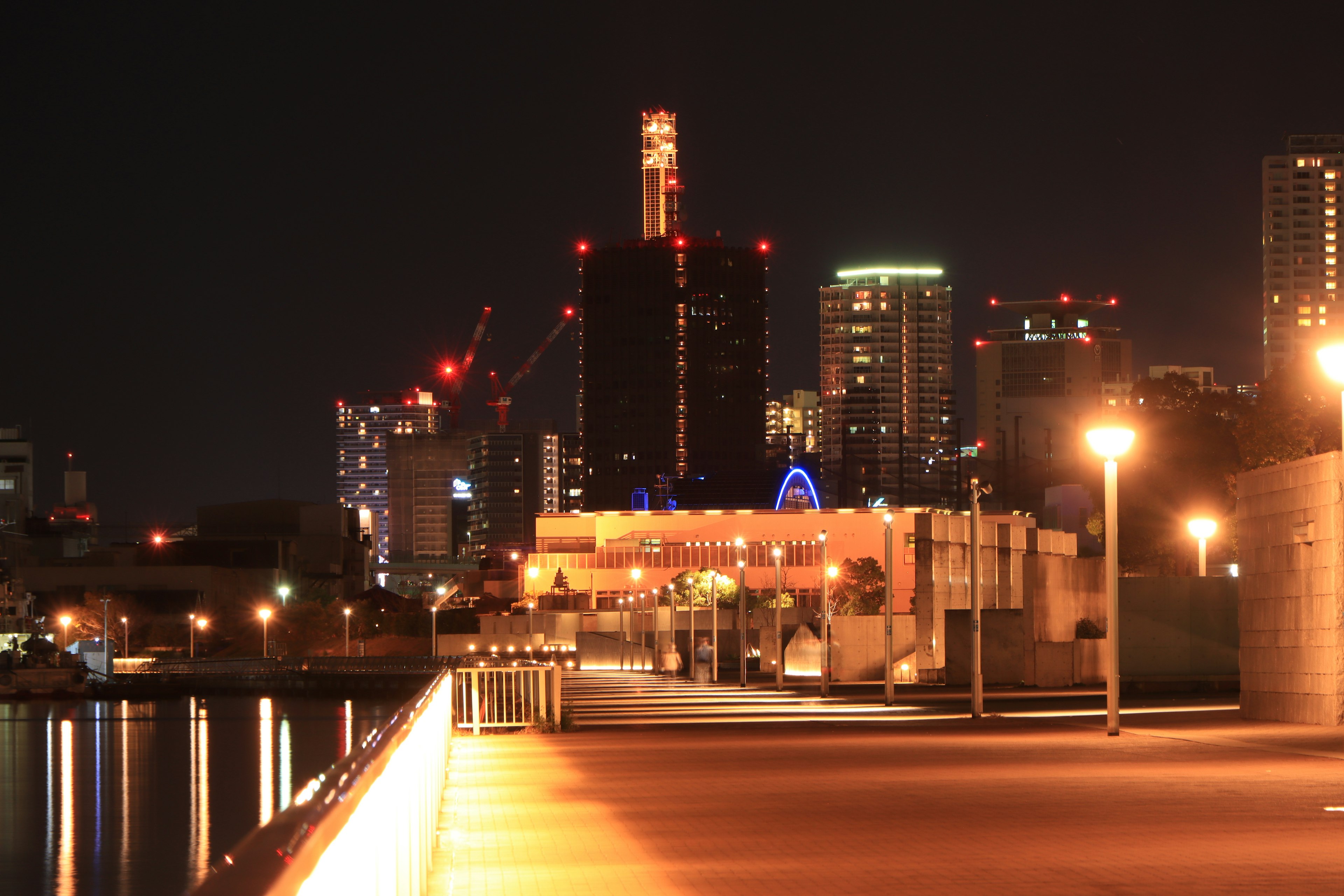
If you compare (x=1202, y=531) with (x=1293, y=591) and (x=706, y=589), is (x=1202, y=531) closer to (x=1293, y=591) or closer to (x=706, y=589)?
(x=1293, y=591)

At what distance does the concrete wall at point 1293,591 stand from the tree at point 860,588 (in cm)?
7138

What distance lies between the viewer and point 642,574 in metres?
151

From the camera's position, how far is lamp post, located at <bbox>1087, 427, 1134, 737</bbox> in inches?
927

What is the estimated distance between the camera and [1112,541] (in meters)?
24.6

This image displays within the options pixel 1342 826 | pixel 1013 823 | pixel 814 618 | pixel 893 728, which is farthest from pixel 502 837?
pixel 814 618

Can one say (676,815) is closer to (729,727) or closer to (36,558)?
(729,727)

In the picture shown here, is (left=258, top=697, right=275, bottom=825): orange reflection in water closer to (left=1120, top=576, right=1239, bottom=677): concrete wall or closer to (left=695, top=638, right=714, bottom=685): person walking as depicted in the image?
(left=695, top=638, right=714, bottom=685): person walking

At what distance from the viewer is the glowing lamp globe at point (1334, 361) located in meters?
18.6

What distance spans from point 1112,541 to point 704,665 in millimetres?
34788

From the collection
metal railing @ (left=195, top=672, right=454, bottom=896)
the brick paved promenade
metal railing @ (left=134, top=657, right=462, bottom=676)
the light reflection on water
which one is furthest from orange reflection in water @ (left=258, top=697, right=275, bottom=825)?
metal railing @ (left=195, top=672, right=454, bottom=896)

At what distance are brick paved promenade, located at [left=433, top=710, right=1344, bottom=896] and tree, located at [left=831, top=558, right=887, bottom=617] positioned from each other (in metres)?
78.2

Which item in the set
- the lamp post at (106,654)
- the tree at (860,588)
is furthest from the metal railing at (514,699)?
the lamp post at (106,654)

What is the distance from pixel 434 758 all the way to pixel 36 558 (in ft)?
571

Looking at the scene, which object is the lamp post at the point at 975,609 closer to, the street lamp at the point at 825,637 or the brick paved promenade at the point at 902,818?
the brick paved promenade at the point at 902,818
